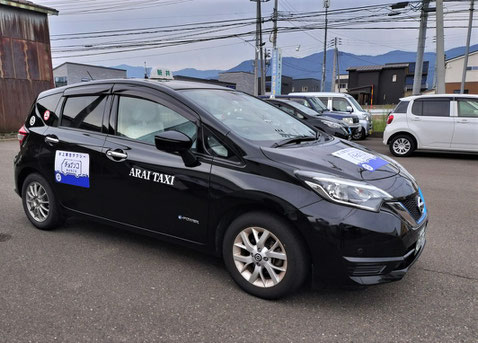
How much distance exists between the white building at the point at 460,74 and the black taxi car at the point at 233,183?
163 feet

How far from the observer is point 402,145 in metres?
10.1

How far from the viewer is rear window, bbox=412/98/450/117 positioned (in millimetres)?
9438

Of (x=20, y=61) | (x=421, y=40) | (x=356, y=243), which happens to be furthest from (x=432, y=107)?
(x=20, y=61)

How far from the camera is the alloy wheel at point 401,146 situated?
9.98 meters

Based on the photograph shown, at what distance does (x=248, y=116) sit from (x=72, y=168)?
1.81 meters

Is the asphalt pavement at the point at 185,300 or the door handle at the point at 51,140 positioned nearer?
the asphalt pavement at the point at 185,300

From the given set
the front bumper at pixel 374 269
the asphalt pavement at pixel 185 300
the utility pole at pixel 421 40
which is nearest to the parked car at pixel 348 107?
the utility pole at pixel 421 40

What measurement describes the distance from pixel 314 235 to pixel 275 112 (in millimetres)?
1700

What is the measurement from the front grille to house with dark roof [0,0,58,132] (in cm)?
1826

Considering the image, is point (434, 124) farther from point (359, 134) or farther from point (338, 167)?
point (338, 167)

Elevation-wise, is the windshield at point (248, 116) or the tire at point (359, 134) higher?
the windshield at point (248, 116)

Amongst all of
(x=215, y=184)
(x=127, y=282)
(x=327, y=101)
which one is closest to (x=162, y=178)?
(x=215, y=184)

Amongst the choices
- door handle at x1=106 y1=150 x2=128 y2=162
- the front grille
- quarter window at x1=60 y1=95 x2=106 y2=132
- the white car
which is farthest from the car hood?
the white car

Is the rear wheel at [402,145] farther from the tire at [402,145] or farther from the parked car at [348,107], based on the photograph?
the parked car at [348,107]
